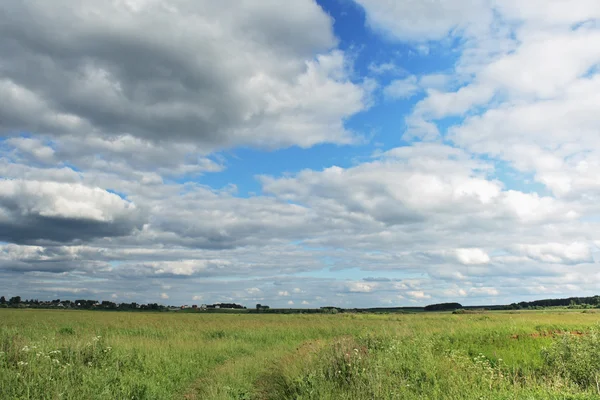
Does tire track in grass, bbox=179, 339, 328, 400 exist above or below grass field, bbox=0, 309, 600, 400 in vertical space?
below

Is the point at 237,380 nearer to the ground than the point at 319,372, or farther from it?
nearer to the ground

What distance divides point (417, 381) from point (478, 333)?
13466mm

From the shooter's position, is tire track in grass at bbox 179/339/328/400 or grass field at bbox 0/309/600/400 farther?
tire track in grass at bbox 179/339/328/400

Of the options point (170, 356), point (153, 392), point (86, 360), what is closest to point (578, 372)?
point (153, 392)

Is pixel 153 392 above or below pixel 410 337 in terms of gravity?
below

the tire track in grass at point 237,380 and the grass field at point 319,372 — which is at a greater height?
the grass field at point 319,372

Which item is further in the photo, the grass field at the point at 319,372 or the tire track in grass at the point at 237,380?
the tire track in grass at the point at 237,380

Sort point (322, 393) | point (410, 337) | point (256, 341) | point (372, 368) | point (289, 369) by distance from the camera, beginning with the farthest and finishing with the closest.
A: point (256, 341) < point (410, 337) < point (289, 369) < point (372, 368) < point (322, 393)

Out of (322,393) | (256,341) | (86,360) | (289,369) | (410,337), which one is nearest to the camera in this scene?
(322,393)

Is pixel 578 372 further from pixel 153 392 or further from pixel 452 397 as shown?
pixel 153 392

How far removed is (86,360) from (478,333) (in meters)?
20.1

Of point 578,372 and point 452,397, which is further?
point 578,372

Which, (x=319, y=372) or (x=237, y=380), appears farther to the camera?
(x=237, y=380)

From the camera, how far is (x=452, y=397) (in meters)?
11.0
